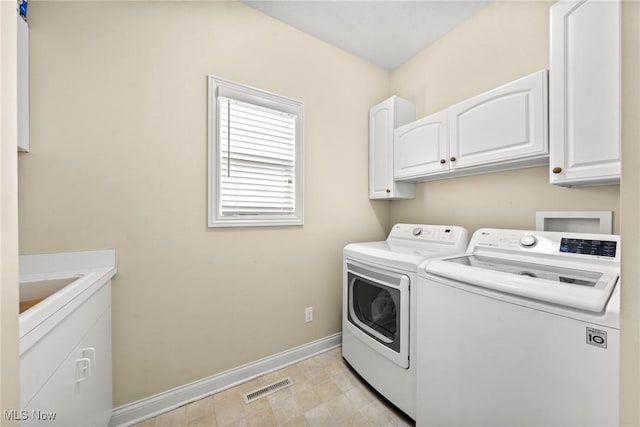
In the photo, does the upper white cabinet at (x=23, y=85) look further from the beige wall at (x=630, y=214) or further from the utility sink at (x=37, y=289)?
the beige wall at (x=630, y=214)

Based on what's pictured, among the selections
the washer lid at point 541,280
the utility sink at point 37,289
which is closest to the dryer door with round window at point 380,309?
the washer lid at point 541,280

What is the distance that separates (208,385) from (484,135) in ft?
7.98

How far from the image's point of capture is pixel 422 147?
1.96 meters

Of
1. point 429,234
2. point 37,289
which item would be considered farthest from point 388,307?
point 37,289

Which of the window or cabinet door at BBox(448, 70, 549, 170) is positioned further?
the window

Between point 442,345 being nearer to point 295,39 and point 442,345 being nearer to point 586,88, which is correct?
point 586,88

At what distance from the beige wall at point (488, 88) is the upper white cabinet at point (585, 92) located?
0.33m

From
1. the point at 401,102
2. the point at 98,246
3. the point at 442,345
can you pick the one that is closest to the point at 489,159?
the point at 401,102

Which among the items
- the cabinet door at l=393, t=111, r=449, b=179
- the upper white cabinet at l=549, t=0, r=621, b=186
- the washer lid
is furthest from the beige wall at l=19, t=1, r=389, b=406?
the upper white cabinet at l=549, t=0, r=621, b=186

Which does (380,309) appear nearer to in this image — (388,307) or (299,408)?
(388,307)

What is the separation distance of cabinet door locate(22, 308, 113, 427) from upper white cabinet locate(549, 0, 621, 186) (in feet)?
7.24

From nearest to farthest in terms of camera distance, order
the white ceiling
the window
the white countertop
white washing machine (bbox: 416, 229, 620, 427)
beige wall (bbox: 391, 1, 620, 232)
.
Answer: the white countertop < white washing machine (bbox: 416, 229, 620, 427) < beige wall (bbox: 391, 1, 620, 232) < the window < the white ceiling

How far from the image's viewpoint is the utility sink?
3.70 feet

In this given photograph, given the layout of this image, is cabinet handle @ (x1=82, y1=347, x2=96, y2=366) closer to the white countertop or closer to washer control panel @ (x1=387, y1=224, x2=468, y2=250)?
the white countertop
